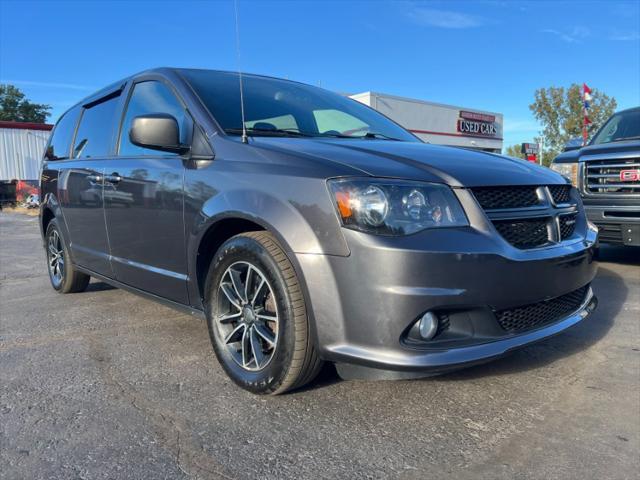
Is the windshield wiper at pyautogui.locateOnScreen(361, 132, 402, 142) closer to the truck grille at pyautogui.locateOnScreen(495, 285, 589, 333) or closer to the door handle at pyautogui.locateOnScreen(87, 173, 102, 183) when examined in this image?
the truck grille at pyautogui.locateOnScreen(495, 285, 589, 333)

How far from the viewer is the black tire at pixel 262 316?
7.69 feet

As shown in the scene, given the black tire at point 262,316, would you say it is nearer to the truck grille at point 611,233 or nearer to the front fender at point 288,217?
the front fender at point 288,217

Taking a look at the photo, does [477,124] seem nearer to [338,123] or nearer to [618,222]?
[618,222]

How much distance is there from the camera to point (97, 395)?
8.74 feet

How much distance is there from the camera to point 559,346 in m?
3.25

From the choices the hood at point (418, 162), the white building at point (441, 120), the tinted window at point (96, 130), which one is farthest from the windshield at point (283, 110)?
the white building at point (441, 120)

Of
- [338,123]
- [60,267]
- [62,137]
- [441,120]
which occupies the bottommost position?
[60,267]

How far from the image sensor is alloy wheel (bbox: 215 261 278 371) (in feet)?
8.39

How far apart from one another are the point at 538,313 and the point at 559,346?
0.91 meters

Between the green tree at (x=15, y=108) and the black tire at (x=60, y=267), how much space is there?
Answer: 68.9 m

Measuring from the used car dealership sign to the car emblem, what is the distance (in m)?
18.2

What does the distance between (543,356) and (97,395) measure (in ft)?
8.11

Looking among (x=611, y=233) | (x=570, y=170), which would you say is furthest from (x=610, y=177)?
(x=611, y=233)

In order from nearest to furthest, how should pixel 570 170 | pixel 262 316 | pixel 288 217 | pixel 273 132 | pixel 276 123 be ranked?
pixel 288 217 < pixel 262 316 < pixel 273 132 < pixel 276 123 < pixel 570 170
